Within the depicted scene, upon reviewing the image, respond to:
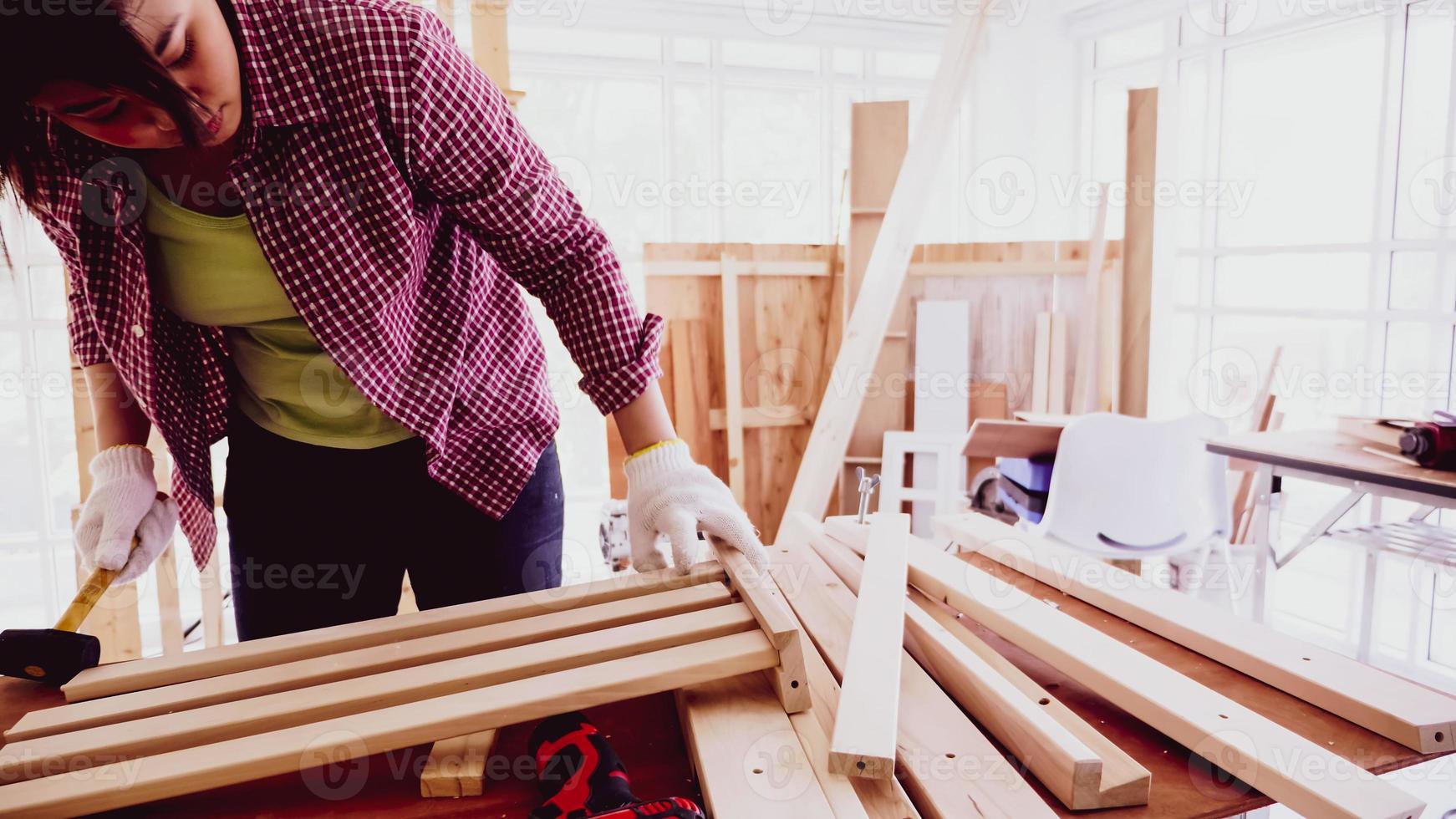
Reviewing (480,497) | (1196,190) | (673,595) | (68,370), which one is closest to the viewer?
(673,595)

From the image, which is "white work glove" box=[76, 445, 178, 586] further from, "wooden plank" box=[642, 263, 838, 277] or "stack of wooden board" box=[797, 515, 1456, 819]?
"wooden plank" box=[642, 263, 838, 277]

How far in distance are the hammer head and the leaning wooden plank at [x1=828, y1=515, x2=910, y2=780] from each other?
35.5 inches

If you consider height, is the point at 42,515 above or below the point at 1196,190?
below

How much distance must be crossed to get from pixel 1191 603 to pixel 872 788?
2.26 feet

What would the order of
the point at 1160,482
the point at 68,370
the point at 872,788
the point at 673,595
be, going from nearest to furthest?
the point at 872,788 → the point at 673,595 → the point at 1160,482 → the point at 68,370

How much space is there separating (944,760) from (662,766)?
0.94ft

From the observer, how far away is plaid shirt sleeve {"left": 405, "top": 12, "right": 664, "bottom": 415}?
3.35ft

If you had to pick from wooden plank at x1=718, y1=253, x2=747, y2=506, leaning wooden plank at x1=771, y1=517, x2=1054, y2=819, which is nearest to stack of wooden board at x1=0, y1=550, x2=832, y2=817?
leaning wooden plank at x1=771, y1=517, x2=1054, y2=819

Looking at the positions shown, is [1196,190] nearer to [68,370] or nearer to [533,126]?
[533,126]

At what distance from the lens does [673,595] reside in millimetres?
1104

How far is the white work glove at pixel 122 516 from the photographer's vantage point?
121 cm

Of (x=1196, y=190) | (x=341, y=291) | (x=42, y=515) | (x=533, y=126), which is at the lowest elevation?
(x=42, y=515)

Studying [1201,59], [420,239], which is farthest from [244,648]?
[1201,59]

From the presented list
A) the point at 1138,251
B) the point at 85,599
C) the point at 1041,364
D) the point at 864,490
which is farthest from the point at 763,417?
the point at 85,599
